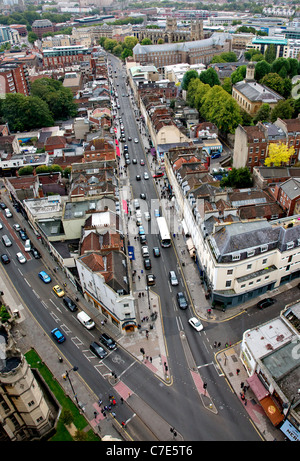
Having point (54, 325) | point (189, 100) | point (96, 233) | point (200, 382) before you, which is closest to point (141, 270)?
point (96, 233)

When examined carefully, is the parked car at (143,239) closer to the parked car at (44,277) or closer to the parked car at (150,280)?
the parked car at (150,280)

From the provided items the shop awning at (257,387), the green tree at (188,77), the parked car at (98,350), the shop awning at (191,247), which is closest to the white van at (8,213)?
the shop awning at (191,247)

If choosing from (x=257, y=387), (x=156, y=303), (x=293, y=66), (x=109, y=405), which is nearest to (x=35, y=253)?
(x=156, y=303)

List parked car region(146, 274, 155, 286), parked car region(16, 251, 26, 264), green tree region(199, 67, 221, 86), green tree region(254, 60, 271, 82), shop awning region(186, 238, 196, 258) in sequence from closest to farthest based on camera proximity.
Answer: parked car region(146, 274, 155, 286)
shop awning region(186, 238, 196, 258)
parked car region(16, 251, 26, 264)
green tree region(254, 60, 271, 82)
green tree region(199, 67, 221, 86)

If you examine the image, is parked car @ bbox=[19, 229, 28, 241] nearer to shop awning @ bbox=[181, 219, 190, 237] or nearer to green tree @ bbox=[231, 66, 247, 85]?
shop awning @ bbox=[181, 219, 190, 237]

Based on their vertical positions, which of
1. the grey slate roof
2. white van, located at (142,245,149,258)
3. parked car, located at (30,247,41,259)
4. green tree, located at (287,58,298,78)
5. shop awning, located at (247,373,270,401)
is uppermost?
green tree, located at (287,58,298,78)

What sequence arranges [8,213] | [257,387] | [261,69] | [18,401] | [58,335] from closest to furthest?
[18,401], [257,387], [58,335], [8,213], [261,69]

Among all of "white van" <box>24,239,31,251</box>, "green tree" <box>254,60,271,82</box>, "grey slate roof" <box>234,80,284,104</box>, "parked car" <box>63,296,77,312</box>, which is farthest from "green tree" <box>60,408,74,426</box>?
"green tree" <box>254,60,271,82</box>

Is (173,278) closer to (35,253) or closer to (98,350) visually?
(98,350)
